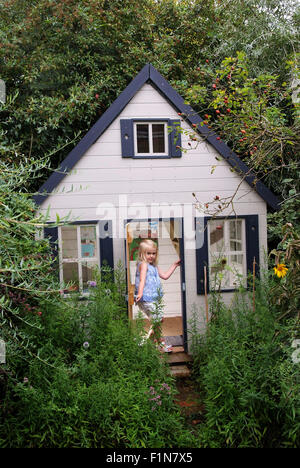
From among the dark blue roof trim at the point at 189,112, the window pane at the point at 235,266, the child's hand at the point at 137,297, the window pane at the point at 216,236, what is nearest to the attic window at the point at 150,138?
the dark blue roof trim at the point at 189,112

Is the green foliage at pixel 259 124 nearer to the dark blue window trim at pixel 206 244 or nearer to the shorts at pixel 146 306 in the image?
the dark blue window trim at pixel 206 244


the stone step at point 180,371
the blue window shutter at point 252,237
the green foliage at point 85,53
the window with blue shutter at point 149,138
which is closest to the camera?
the stone step at point 180,371

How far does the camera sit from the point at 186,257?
22.7ft

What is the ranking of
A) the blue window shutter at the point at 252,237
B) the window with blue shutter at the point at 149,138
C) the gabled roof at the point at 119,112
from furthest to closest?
the blue window shutter at the point at 252,237 → the window with blue shutter at the point at 149,138 → the gabled roof at the point at 119,112

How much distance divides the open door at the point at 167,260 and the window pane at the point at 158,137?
1308 mm

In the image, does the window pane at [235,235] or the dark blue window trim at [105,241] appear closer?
the dark blue window trim at [105,241]

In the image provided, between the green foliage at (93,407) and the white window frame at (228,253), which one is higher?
the white window frame at (228,253)

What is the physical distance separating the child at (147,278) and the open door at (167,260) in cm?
18

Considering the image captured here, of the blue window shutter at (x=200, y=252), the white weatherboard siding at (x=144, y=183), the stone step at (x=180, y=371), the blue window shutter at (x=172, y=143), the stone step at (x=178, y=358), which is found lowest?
the stone step at (x=180, y=371)

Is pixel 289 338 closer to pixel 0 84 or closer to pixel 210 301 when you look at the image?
pixel 210 301

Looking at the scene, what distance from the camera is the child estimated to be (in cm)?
691

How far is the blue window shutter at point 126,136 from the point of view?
21.8 feet

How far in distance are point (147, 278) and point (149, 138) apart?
8.19 feet
